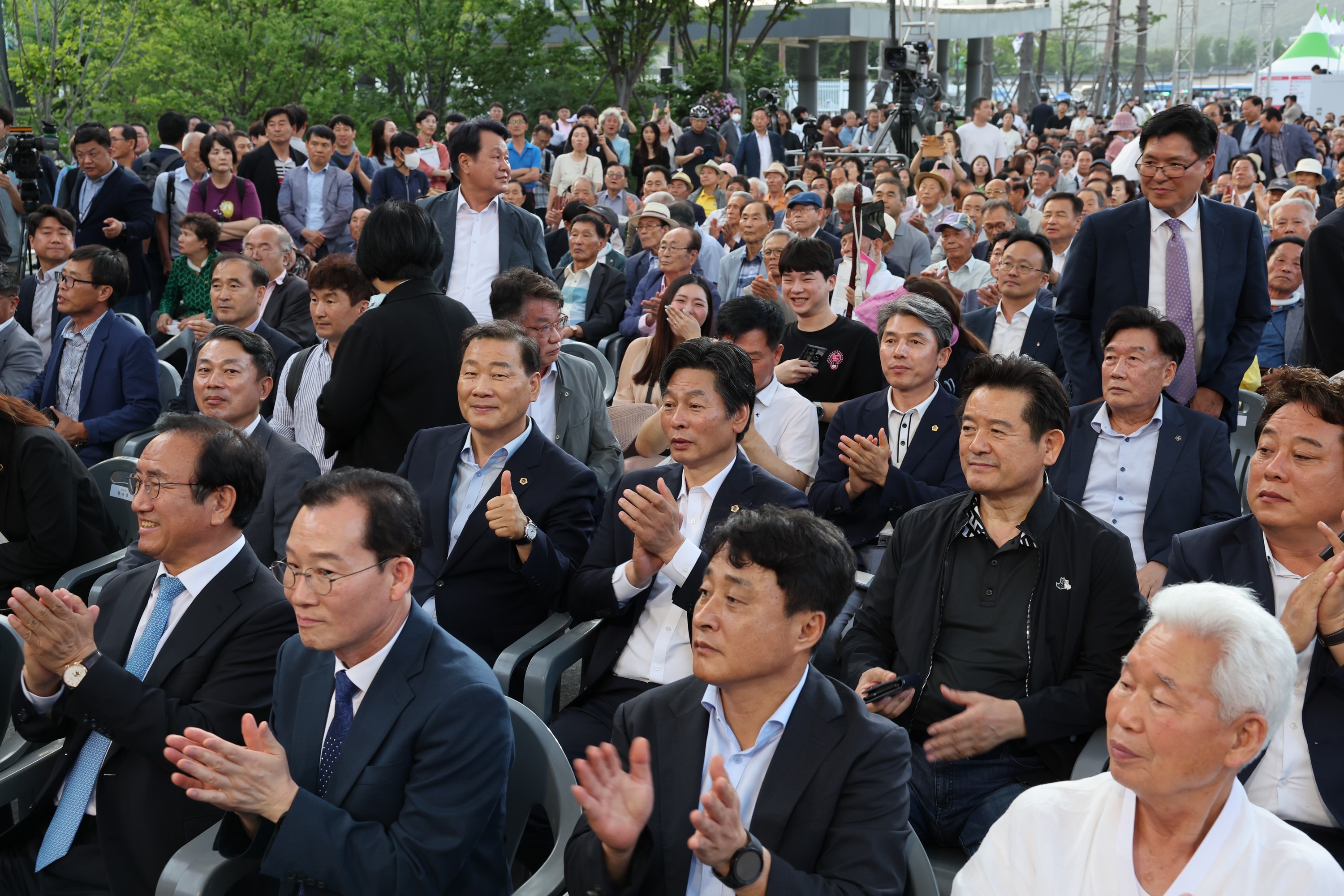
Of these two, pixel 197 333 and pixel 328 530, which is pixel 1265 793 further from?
pixel 197 333

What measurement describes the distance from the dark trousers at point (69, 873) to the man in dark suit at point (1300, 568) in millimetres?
2514

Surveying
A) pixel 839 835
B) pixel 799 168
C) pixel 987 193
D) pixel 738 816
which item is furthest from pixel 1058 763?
pixel 799 168

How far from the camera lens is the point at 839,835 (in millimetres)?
2006

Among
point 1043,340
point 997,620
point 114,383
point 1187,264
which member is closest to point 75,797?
point 997,620

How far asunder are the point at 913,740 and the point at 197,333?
4432 mm

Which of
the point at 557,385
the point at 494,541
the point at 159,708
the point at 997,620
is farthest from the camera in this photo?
the point at 557,385

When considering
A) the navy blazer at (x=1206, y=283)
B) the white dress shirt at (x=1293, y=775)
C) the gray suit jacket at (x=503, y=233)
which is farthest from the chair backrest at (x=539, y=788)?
the gray suit jacket at (x=503, y=233)

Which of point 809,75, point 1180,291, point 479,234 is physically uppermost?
point 809,75

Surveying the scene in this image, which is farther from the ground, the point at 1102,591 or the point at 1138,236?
the point at 1138,236

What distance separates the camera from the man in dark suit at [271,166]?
8852 mm

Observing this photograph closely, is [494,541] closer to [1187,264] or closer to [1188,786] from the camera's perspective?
[1188,786]

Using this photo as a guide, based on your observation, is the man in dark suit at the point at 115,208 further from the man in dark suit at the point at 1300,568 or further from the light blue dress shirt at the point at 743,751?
the man in dark suit at the point at 1300,568

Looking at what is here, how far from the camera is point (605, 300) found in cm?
682

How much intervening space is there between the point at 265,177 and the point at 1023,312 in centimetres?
615
